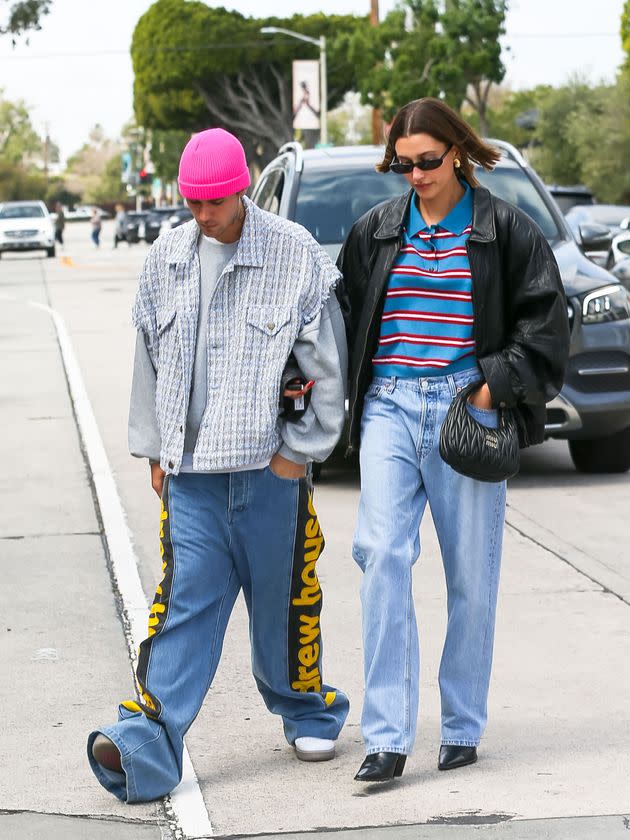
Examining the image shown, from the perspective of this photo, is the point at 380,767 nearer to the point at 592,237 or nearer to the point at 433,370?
the point at 433,370

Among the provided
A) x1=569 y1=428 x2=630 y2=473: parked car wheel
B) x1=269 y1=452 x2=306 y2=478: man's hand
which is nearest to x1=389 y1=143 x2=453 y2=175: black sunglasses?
x1=269 y1=452 x2=306 y2=478: man's hand

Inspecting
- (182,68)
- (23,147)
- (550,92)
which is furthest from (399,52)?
(23,147)

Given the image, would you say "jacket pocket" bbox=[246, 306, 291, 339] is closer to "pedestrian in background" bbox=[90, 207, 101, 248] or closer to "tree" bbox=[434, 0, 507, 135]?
"tree" bbox=[434, 0, 507, 135]

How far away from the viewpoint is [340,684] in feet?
19.5

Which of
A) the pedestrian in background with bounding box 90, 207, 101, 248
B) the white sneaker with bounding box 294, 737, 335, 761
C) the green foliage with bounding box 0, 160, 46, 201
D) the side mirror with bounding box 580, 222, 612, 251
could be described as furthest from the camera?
the green foliage with bounding box 0, 160, 46, 201

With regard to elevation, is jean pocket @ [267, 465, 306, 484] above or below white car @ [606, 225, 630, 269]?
above

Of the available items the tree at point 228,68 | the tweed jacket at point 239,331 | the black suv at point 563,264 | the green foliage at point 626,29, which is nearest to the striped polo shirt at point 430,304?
the tweed jacket at point 239,331

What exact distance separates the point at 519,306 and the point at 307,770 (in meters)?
1.44

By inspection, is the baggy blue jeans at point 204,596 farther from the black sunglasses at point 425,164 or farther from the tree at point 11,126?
the tree at point 11,126

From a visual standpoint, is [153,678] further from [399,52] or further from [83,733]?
[399,52]

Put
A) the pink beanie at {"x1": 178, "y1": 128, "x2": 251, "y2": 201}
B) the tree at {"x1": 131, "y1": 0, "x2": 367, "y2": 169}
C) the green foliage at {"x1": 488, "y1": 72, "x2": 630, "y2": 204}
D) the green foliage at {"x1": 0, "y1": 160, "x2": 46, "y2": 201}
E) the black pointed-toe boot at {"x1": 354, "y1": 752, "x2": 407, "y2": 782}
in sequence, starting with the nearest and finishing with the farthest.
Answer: the pink beanie at {"x1": 178, "y1": 128, "x2": 251, "y2": 201} < the black pointed-toe boot at {"x1": 354, "y1": 752, "x2": 407, "y2": 782} < the green foliage at {"x1": 488, "y1": 72, "x2": 630, "y2": 204} < the tree at {"x1": 131, "y1": 0, "x2": 367, "y2": 169} < the green foliage at {"x1": 0, "y1": 160, "x2": 46, "y2": 201}

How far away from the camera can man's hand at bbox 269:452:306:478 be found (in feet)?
15.5

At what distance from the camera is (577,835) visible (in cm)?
439

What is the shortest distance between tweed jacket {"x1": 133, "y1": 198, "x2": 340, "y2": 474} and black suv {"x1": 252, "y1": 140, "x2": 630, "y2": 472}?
5312 millimetres
